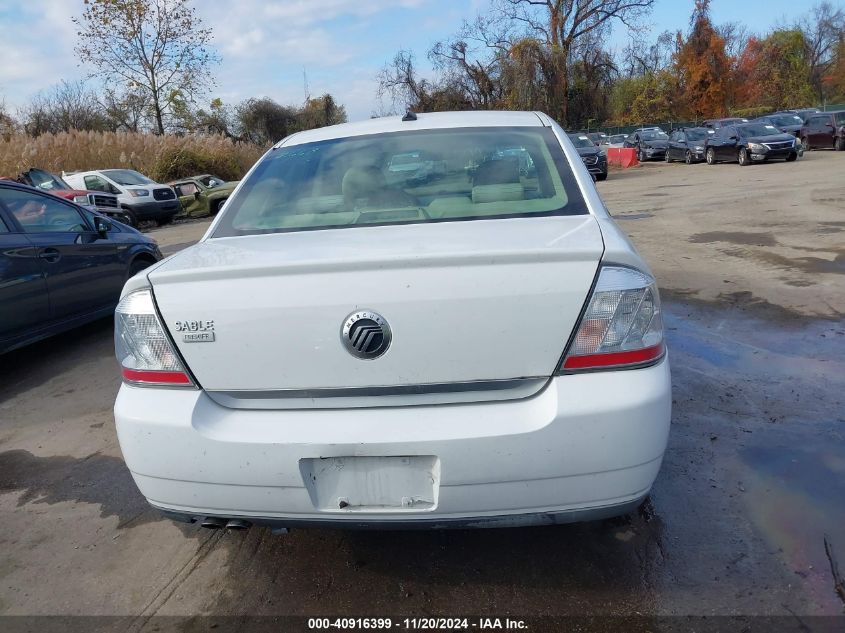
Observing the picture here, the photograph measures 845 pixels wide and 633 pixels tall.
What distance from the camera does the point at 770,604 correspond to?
7.66 feet

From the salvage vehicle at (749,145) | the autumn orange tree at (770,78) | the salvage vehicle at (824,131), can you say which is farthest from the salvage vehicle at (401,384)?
the autumn orange tree at (770,78)

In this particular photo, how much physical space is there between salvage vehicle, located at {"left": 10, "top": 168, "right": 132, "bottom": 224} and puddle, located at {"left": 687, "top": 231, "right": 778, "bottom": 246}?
12545 mm

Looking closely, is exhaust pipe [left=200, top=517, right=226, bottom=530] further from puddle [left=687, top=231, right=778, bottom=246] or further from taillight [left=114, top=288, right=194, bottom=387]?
puddle [left=687, top=231, right=778, bottom=246]

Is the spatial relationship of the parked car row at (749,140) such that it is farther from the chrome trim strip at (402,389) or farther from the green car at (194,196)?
the chrome trim strip at (402,389)

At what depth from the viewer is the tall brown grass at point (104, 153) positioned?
26.2 meters

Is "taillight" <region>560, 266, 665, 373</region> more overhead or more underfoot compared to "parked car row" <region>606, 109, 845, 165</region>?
more overhead

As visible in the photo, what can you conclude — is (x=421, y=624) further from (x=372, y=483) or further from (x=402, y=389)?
(x=402, y=389)

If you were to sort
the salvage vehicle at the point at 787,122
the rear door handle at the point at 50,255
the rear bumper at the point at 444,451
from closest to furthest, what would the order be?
1. the rear bumper at the point at 444,451
2. the rear door handle at the point at 50,255
3. the salvage vehicle at the point at 787,122

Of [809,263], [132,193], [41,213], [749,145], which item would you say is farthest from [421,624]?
[749,145]

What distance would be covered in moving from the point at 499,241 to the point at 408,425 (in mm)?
685

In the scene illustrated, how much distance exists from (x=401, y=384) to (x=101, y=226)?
5208mm

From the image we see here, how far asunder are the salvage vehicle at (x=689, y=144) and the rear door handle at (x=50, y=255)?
2637cm

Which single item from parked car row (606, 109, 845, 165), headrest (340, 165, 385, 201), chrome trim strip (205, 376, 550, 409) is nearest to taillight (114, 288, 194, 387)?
chrome trim strip (205, 376, 550, 409)

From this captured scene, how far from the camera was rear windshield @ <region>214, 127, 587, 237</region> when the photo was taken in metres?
2.88
